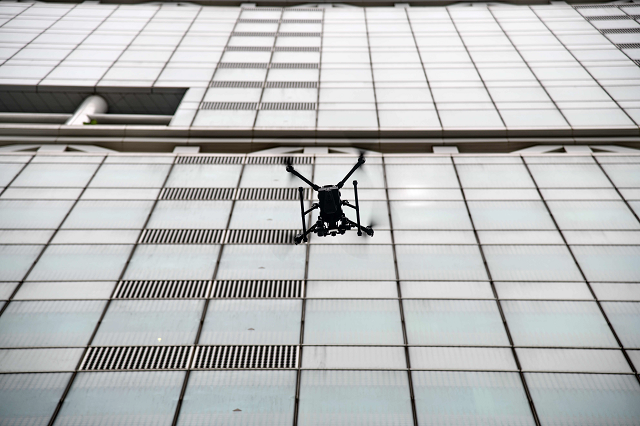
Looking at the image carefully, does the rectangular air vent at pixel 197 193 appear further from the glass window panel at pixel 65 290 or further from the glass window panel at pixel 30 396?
the glass window panel at pixel 30 396

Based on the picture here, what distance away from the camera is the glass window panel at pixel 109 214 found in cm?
1440

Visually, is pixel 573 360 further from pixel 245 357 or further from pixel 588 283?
pixel 245 357

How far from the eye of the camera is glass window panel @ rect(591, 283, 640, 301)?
1189 cm

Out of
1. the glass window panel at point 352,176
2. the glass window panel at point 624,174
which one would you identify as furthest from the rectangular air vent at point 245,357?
the glass window panel at point 624,174

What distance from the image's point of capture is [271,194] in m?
15.6

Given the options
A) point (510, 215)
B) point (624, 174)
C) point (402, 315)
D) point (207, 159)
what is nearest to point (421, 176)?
point (510, 215)

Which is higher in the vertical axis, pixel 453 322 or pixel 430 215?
pixel 430 215

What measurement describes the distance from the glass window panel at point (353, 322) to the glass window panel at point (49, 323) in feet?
19.3

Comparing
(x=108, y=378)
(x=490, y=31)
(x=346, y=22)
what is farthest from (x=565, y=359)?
(x=346, y=22)

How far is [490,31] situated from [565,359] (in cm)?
2254

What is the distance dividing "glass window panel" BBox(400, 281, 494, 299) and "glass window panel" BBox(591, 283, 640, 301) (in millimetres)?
3038

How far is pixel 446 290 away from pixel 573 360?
136 inches

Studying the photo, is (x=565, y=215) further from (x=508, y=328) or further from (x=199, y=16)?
(x=199, y=16)

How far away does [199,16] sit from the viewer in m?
29.4
